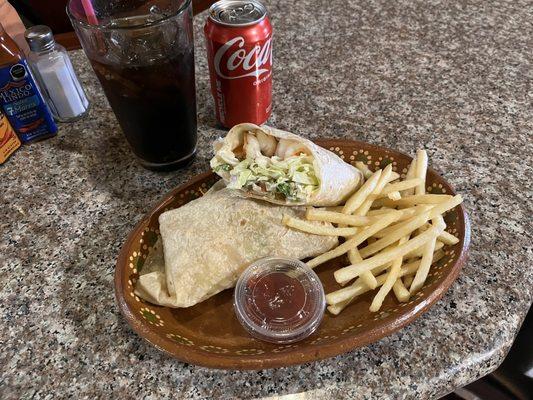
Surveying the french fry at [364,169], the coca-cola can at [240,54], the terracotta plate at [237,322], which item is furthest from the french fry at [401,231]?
the coca-cola can at [240,54]

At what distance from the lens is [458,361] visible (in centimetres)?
95

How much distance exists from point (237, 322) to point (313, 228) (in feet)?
0.89

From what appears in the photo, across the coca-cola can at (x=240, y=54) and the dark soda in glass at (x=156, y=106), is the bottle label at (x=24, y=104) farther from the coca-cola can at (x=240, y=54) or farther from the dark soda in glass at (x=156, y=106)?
the coca-cola can at (x=240, y=54)

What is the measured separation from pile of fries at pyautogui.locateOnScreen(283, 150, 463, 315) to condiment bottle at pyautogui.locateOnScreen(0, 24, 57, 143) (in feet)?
2.76

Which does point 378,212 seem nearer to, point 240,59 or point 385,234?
point 385,234

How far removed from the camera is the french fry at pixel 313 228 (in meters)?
1.06

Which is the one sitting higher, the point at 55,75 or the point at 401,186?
the point at 55,75

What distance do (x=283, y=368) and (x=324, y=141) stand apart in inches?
24.2

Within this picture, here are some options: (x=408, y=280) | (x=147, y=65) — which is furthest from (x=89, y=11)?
(x=408, y=280)

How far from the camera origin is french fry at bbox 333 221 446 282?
0.99m

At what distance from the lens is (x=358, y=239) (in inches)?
41.1

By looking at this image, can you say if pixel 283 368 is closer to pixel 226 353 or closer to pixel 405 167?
pixel 226 353

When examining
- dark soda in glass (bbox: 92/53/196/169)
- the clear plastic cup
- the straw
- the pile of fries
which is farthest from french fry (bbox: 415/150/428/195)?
the straw

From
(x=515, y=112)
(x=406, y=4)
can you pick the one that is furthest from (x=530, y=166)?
(x=406, y=4)
